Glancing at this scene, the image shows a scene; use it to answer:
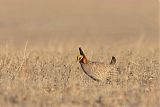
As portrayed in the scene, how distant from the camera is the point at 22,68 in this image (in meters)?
11.2

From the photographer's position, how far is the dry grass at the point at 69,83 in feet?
26.7

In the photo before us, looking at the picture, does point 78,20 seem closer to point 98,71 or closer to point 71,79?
point 98,71

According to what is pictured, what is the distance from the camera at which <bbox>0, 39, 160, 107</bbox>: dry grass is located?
8.13 m

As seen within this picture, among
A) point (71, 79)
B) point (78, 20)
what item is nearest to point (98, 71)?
point (71, 79)

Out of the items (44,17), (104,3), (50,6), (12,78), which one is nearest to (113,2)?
(104,3)

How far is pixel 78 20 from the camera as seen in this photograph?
106 feet

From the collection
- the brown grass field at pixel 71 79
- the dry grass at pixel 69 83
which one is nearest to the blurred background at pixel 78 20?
the brown grass field at pixel 71 79

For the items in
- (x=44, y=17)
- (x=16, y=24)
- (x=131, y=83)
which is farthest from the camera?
(x=44, y=17)

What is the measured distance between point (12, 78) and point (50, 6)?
2766 cm

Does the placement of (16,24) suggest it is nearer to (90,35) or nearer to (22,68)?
(90,35)

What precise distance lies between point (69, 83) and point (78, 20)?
75.6ft

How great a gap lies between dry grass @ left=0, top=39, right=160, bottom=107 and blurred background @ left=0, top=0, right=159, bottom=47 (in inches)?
462

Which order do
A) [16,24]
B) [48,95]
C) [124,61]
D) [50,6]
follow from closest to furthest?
1. [48,95]
2. [124,61]
3. [16,24]
4. [50,6]

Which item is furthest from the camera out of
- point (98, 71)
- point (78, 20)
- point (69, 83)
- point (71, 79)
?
point (78, 20)
